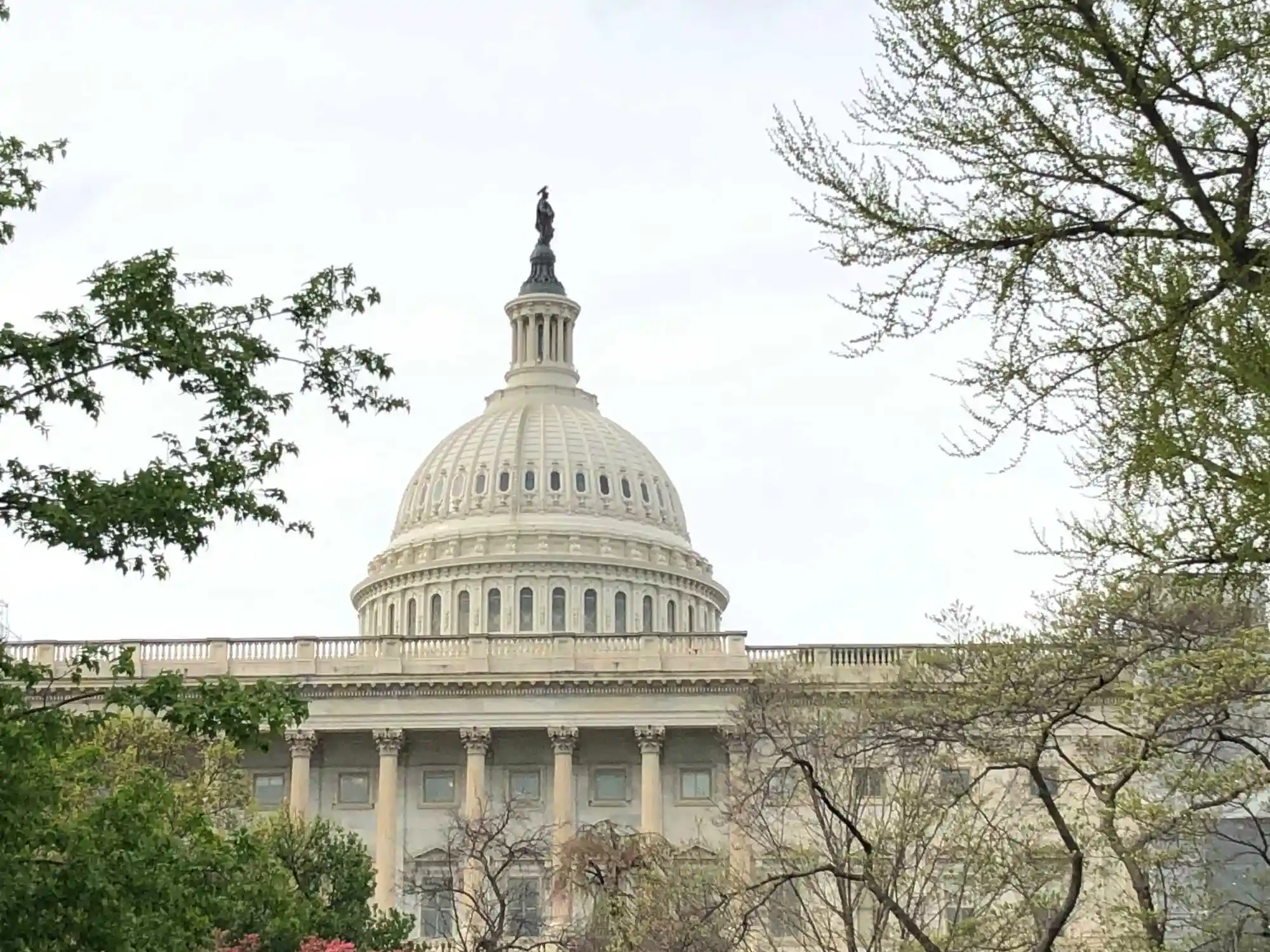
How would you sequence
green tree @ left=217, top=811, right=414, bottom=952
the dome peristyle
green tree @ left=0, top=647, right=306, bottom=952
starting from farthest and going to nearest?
1. the dome peristyle
2. green tree @ left=217, top=811, right=414, bottom=952
3. green tree @ left=0, top=647, right=306, bottom=952

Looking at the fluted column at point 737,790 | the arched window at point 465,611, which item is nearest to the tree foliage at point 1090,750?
the fluted column at point 737,790

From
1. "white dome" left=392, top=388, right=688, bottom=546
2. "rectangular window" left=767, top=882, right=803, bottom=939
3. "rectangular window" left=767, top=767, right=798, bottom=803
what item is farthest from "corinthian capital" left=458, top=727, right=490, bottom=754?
"white dome" left=392, top=388, right=688, bottom=546

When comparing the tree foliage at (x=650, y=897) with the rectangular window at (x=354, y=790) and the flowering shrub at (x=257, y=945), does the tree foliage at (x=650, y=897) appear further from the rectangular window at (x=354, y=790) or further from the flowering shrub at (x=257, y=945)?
the rectangular window at (x=354, y=790)

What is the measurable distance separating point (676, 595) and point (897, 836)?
105 meters

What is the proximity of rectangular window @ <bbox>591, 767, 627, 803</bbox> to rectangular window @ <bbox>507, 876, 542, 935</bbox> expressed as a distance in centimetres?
595

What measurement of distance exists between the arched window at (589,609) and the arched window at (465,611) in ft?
22.2

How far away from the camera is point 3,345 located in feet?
84.6

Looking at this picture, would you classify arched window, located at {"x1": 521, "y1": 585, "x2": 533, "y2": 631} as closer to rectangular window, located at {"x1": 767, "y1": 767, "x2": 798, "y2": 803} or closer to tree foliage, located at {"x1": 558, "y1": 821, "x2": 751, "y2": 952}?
tree foliage, located at {"x1": 558, "y1": 821, "x2": 751, "y2": 952}

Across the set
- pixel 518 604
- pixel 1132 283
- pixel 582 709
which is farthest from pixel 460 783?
pixel 1132 283

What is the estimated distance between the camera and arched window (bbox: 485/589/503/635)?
142000 millimetres

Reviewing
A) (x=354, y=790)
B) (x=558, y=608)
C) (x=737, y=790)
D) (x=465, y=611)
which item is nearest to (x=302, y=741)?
(x=354, y=790)

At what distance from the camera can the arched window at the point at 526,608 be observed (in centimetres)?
14200

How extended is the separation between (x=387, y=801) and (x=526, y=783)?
6317mm

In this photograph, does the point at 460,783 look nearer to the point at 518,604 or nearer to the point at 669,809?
the point at 669,809
